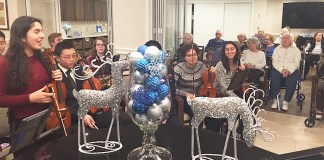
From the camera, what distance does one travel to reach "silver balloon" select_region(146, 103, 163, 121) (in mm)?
1335

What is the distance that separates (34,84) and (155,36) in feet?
10.2

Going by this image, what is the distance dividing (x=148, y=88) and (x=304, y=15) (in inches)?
377

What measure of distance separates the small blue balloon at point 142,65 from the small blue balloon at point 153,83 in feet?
0.16

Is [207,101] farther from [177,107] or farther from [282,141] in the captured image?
[282,141]

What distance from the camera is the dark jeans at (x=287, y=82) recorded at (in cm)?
500

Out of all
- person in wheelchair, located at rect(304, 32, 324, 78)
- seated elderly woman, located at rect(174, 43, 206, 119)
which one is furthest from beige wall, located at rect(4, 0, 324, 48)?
person in wheelchair, located at rect(304, 32, 324, 78)

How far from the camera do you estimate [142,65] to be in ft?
4.41

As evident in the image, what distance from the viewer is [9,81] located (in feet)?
6.23

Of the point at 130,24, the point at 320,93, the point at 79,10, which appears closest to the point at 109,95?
the point at 130,24

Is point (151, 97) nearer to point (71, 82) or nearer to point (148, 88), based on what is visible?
point (148, 88)

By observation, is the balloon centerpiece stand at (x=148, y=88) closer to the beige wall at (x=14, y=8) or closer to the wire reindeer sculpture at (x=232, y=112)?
the wire reindeer sculpture at (x=232, y=112)

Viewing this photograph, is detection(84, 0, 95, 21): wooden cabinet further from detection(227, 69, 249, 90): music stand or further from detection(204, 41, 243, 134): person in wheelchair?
detection(227, 69, 249, 90): music stand

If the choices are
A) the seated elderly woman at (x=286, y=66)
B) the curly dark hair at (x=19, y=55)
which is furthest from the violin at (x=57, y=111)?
the seated elderly woman at (x=286, y=66)

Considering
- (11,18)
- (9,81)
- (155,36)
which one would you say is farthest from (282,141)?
(11,18)
